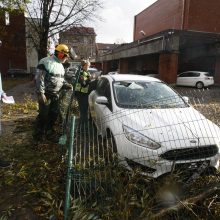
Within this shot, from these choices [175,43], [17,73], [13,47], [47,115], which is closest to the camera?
[47,115]

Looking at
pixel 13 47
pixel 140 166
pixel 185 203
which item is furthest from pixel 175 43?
pixel 13 47

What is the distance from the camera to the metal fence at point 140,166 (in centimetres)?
310

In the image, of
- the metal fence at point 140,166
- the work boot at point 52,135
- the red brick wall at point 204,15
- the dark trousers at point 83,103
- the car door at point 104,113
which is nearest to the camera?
the metal fence at point 140,166

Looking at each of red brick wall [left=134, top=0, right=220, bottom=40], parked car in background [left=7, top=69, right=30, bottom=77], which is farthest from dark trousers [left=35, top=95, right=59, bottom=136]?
parked car in background [left=7, top=69, right=30, bottom=77]

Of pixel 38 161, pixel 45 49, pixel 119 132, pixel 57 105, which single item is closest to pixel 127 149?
pixel 119 132

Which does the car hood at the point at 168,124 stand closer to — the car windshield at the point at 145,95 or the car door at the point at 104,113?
the car windshield at the point at 145,95

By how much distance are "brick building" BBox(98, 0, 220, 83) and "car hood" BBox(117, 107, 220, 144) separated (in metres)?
15.3

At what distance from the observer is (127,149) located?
3854mm

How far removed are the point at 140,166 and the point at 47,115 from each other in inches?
103

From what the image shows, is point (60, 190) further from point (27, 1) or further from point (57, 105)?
point (27, 1)

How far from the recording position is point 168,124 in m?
4.09

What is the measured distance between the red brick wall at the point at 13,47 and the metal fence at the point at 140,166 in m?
34.1

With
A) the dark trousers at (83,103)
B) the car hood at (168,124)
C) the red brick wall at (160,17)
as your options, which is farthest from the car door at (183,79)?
the car hood at (168,124)

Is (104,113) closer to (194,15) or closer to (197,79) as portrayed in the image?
(197,79)
